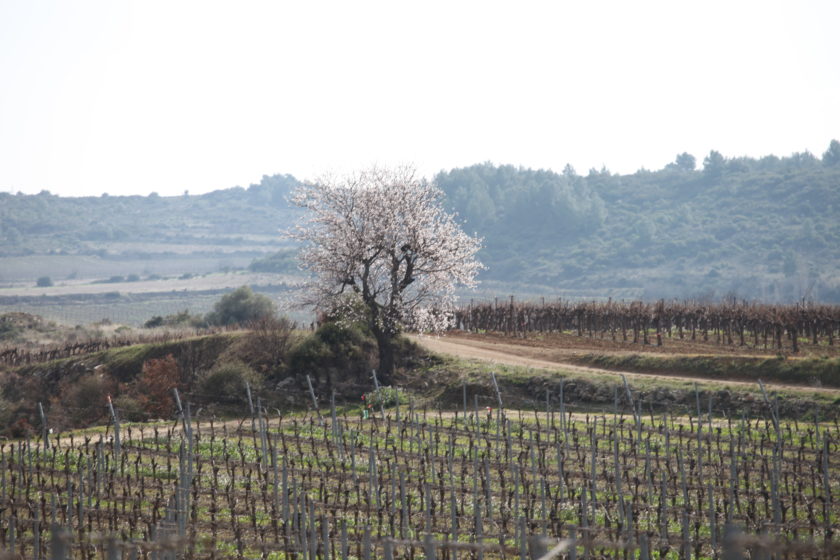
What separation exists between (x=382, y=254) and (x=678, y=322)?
59.3ft

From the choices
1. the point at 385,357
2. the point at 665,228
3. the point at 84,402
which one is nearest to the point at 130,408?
the point at 84,402

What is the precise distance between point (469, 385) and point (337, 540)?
17845 millimetres

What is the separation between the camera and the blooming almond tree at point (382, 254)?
33.4 m

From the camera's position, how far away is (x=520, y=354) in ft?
127

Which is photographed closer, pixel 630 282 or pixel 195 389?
pixel 195 389

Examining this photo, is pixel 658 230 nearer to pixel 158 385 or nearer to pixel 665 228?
pixel 665 228

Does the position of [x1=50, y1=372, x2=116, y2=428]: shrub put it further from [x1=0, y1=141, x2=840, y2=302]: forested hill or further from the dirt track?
[x1=0, y1=141, x2=840, y2=302]: forested hill

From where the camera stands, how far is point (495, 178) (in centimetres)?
16938

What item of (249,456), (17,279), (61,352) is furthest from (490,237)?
(249,456)

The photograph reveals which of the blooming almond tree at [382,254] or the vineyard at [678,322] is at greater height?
the blooming almond tree at [382,254]

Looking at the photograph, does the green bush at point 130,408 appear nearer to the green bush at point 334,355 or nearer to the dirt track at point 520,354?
the green bush at point 334,355

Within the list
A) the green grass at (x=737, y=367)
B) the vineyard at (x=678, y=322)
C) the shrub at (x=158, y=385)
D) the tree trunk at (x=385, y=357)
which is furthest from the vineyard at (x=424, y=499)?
the vineyard at (x=678, y=322)

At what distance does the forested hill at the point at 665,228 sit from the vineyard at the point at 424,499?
89732mm

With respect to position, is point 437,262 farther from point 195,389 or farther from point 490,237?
point 490,237
